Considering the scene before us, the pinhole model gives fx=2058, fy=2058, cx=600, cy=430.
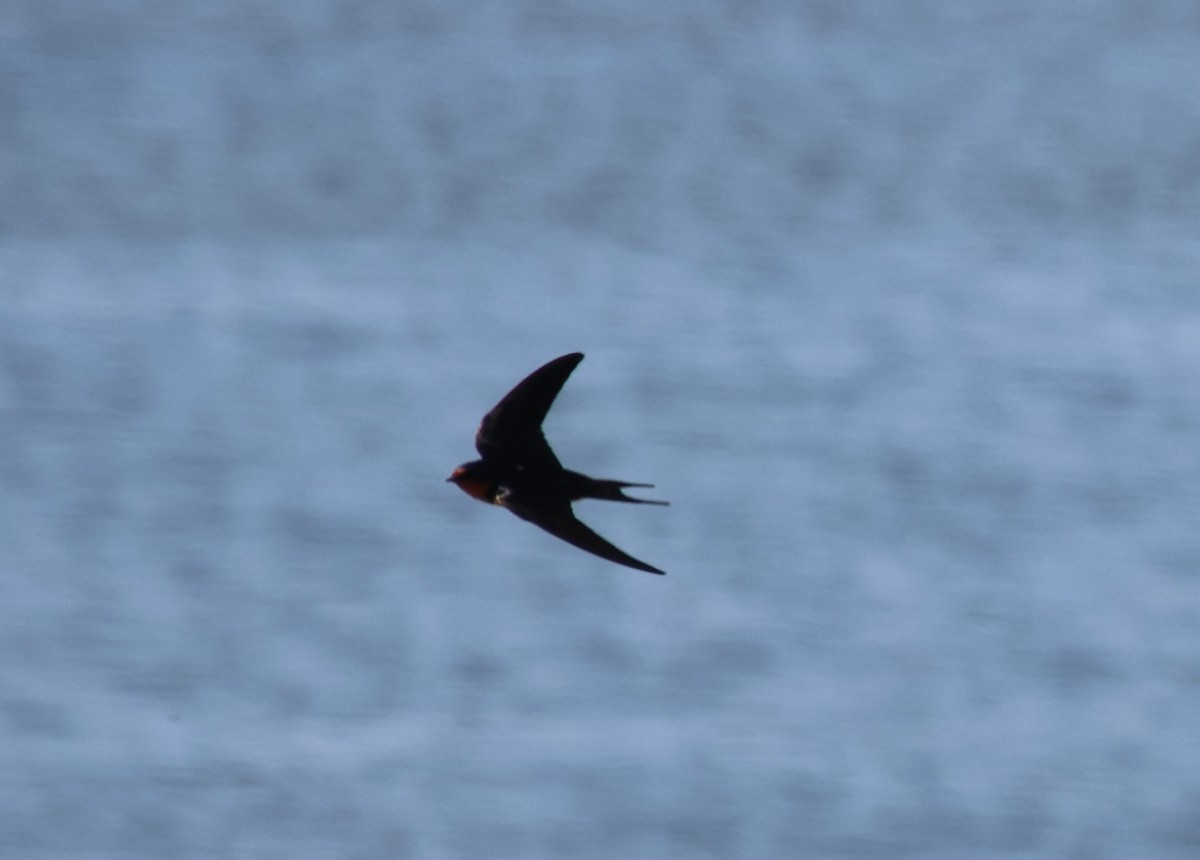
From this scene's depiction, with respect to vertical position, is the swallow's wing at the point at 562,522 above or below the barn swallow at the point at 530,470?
below

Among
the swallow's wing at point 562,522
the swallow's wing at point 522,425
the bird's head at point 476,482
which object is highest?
the swallow's wing at point 522,425

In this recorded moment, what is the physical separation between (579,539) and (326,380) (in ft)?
3.39

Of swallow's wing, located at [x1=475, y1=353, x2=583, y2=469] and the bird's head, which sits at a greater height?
swallow's wing, located at [x1=475, y1=353, x2=583, y2=469]

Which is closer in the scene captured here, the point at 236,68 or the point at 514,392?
the point at 514,392

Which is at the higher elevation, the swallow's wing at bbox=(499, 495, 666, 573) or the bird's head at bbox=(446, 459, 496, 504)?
the bird's head at bbox=(446, 459, 496, 504)

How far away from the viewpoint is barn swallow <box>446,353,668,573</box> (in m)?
1.79

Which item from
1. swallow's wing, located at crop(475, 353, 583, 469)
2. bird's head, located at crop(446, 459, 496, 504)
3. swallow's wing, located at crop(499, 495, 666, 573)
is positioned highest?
swallow's wing, located at crop(475, 353, 583, 469)

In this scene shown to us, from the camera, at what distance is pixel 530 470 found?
1815mm

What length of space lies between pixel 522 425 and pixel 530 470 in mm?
45

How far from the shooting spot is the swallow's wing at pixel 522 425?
1.83 meters

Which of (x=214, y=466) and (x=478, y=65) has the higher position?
(x=478, y=65)

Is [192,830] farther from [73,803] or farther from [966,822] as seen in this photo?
[966,822]

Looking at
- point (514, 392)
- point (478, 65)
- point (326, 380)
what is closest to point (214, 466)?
point (326, 380)

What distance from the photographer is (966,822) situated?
2607 millimetres
